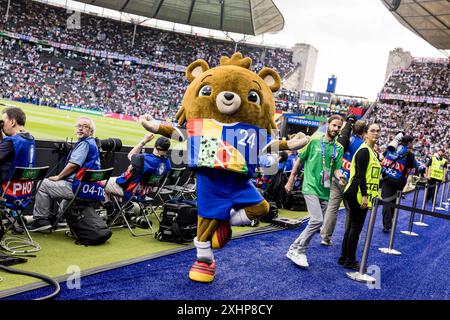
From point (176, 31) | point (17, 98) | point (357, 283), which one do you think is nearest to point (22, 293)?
point (357, 283)

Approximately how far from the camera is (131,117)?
37.2m

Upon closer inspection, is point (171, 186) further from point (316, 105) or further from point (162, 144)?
point (316, 105)

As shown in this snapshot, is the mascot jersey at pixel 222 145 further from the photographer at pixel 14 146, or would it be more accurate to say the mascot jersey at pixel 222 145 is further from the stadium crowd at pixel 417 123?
the stadium crowd at pixel 417 123

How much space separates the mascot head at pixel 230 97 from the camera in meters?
3.94

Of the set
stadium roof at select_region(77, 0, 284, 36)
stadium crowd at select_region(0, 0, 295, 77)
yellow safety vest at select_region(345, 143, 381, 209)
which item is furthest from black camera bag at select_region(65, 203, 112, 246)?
stadium crowd at select_region(0, 0, 295, 77)

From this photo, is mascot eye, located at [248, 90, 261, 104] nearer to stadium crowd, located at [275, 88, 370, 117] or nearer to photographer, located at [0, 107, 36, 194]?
photographer, located at [0, 107, 36, 194]

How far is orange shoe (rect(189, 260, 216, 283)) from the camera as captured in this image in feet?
13.1

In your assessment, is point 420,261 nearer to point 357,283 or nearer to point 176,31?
point 357,283

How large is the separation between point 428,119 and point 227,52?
863 inches

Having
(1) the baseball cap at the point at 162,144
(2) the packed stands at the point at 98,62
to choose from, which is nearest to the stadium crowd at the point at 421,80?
(2) the packed stands at the point at 98,62

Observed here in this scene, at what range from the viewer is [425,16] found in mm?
25359

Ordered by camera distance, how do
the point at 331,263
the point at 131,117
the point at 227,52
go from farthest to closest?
1. the point at 227,52
2. the point at 131,117
3. the point at 331,263

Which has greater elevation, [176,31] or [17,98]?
[176,31]

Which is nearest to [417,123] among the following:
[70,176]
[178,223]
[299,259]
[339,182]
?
[339,182]
